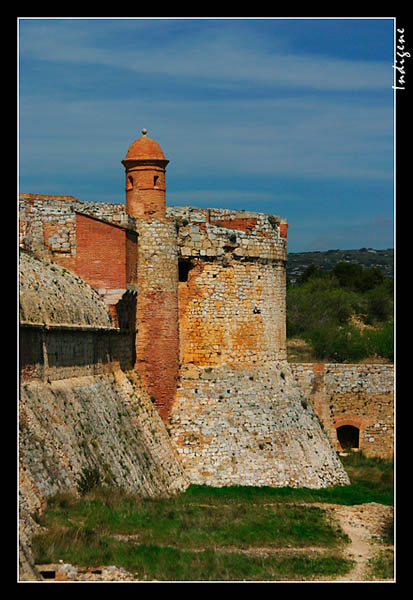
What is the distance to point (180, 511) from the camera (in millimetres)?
18891

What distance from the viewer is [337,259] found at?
101 metres

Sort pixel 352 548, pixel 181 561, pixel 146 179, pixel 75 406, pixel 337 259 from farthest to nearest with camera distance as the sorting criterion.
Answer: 1. pixel 337 259
2. pixel 146 179
3. pixel 75 406
4. pixel 352 548
5. pixel 181 561

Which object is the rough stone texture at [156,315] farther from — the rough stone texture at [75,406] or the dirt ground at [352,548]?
the dirt ground at [352,548]

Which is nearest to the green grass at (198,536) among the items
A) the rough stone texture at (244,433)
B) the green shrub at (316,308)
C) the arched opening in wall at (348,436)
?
the rough stone texture at (244,433)

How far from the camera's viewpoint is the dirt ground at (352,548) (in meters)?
12.8

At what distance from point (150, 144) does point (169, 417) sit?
6.84 metres

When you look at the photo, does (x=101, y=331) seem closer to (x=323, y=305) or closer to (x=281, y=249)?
(x=281, y=249)

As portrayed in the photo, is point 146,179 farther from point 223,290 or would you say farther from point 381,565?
point 381,565

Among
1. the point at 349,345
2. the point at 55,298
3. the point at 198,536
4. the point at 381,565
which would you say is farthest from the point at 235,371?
the point at 349,345

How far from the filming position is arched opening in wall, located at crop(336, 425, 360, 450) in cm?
3020

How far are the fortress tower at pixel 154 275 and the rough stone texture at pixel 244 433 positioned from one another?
0.65 metres

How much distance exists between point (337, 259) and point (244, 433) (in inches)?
3112

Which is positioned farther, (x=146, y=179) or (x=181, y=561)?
(x=146, y=179)

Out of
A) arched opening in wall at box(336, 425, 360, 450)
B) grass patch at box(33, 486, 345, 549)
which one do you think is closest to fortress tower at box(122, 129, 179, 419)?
grass patch at box(33, 486, 345, 549)
